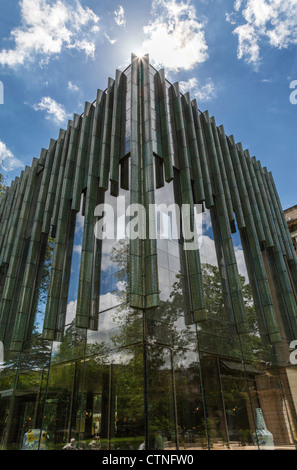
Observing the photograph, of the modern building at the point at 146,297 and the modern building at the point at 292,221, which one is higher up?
the modern building at the point at 292,221

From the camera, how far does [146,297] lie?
541 inches

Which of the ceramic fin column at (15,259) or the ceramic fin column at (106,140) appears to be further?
the ceramic fin column at (15,259)

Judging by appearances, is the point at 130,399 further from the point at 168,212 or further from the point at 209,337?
the point at 168,212

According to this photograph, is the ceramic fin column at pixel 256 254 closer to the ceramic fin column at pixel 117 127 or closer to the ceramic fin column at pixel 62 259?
the ceramic fin column at pixel 117 127

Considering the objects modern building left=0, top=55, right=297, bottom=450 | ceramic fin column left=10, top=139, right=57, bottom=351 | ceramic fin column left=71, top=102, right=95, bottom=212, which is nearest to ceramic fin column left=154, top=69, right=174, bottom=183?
modern building left=0, top=55, right=297, bottom=450

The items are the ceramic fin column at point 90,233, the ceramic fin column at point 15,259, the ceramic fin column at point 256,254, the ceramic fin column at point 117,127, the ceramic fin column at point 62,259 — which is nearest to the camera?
the ceramic fin column at point 90,233

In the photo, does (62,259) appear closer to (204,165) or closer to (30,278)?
(30,278)

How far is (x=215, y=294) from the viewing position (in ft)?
57.5

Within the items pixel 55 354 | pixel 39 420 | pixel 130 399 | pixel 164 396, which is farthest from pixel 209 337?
pixel 39 420

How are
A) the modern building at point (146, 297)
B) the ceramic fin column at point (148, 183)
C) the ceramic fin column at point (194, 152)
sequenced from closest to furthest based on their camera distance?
1. the modern building at point (146, 297)
2. the ceramic fin column at point (148, 183)
3. the ceramic fin column at point (194, 152)

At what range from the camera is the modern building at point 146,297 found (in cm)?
1351

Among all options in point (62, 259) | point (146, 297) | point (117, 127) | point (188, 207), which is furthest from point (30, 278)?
point (188, 207)

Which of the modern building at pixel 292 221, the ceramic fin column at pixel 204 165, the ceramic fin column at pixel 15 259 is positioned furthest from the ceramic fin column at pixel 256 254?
the modern building at pixel 292 221
